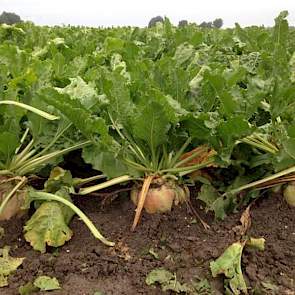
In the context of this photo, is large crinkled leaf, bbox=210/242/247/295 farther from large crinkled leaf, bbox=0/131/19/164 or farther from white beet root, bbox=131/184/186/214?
large crinkled leaf, bbox=0/131/19/164

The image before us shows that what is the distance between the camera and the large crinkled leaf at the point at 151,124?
6.82 ft

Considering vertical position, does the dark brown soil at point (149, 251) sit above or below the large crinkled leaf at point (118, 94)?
below

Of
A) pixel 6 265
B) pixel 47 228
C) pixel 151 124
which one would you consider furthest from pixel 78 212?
pixel 151 124

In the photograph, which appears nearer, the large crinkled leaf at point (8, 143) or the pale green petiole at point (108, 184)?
the large crinkled leaf at point (8, 143)

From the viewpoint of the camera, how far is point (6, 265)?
199 cm

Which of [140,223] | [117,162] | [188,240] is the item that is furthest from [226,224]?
[117,162]

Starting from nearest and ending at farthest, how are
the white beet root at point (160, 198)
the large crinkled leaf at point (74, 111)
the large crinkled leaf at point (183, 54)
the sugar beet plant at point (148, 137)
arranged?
the large crinkled leaf at point (74, 111) < the sugar beet plant at point (148, 137) < the white beet root at point (160, 198) < the large crinkled leaf at point (183, 54)

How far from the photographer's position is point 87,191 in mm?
2332

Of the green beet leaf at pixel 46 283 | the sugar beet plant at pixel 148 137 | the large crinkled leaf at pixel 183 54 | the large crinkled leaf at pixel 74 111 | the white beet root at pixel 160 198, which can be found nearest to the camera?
the green beet leaf at pixel 46 283

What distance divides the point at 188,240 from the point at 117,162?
0.45m

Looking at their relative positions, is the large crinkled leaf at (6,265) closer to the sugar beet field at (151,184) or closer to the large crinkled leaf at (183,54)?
the sugar beet field at (151,184)

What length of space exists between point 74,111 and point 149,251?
1.93 ft

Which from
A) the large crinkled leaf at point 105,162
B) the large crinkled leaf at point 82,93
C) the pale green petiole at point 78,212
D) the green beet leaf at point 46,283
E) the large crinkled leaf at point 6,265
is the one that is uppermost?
the large crinkled leaf at point 82,93

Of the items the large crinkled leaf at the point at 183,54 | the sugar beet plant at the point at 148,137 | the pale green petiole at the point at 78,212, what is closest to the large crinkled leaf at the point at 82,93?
the sugar beet plant at the point at 148,137
